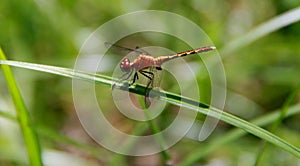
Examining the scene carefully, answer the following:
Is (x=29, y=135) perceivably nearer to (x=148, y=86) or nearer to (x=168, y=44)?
(x=148, y=86)

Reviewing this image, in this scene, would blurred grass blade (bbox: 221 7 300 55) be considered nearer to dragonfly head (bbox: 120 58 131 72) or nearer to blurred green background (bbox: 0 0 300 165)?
blurred green background (bbox: 0 0 300 165)

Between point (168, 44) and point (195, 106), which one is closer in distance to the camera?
point (195, 106)

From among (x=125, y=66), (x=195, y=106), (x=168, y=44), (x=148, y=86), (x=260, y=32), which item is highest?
(x=168, y=44)

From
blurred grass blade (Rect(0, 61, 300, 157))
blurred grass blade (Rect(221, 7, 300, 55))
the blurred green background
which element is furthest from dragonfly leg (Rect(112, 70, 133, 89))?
the blurred green background

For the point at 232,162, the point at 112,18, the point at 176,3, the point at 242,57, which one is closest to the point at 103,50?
the point at 112,18

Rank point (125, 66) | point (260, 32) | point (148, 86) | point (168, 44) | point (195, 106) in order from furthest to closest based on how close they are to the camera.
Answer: point (168, 44) → point (260, 32) → point (125, 66) → point (148, 86) → point (195, 106)

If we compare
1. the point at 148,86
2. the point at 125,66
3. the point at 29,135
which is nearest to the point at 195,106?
the point at 148,86

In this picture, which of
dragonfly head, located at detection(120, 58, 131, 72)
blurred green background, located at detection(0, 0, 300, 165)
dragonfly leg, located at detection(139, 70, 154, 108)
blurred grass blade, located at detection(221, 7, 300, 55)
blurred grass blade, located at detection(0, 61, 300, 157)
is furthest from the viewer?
blurred green background, located at detection(0, 0, 300, 165)

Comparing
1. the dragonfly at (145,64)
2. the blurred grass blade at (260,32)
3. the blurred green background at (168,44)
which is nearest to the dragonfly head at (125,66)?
the dragonfly at (145,64)

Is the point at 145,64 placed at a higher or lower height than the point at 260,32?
lower
